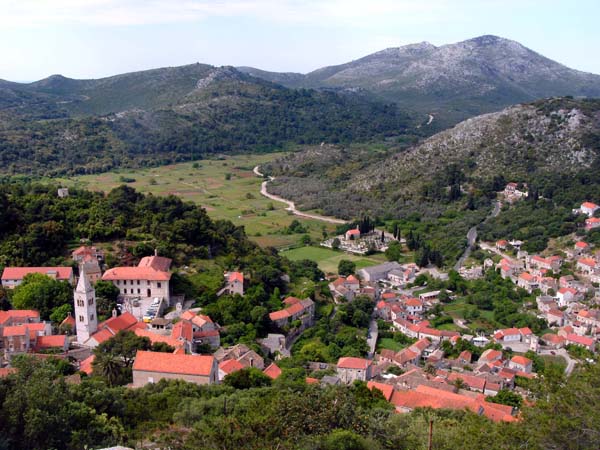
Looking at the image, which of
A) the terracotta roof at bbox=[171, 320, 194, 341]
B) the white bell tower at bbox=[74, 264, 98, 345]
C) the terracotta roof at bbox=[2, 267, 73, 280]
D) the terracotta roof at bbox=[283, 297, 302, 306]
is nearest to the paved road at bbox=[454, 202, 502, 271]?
the terracotta roof at bbox=[283, 297, 302, 306]

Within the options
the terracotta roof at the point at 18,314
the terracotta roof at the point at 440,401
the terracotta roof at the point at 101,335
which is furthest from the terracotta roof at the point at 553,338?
the terracotta roof at the point at 18,314

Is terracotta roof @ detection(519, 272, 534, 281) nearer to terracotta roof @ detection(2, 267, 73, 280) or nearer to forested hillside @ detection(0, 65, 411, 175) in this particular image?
terracotta roof @ detection(2, 267, 73, 280)

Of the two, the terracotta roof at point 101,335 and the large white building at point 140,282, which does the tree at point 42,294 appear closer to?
the large white building at point 140,282

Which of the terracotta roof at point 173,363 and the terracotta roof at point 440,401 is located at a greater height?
the terracotta roof at point 173,363

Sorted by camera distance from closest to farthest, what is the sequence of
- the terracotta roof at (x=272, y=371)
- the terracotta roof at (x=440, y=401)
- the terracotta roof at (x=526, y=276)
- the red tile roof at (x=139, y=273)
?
the terracotta roof at (x=440, y=401) → the terracotta roof at (x=272, y=371) → the red tile roof at (x=139, y=273) → the terracotta roof at (x=526, y=276)

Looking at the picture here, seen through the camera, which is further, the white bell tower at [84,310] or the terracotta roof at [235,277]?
the terracotta roof at [235,277]

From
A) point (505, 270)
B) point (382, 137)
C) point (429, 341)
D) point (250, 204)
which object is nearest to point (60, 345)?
point (429, 341)

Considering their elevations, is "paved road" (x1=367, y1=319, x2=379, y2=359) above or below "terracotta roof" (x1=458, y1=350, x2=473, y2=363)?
below
